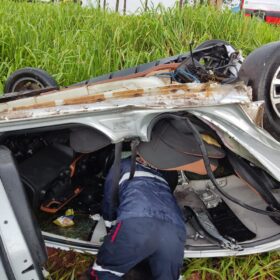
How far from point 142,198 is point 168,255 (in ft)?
0.88

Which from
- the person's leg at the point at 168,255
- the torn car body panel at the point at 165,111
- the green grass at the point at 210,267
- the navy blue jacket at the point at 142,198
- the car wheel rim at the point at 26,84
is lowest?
the green grass at the point at 210,267

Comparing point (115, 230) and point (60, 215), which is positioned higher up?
point (115, 230)

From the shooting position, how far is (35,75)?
3098mm

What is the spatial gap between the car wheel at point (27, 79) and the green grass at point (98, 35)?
808 millimetres

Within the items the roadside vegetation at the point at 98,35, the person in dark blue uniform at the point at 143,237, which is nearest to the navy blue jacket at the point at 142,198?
the person in dark blue uniform at the point at 143,237

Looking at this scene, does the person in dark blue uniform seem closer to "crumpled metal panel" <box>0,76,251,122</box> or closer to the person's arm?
the person's arm

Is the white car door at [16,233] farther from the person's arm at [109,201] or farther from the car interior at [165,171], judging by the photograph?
the person's arm at [109,201]

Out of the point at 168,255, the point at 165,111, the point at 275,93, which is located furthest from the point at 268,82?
the point at 168,255

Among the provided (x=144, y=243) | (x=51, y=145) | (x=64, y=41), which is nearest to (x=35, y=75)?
(x=51, y=145)

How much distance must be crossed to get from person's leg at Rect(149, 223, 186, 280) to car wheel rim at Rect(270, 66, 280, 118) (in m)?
0.67

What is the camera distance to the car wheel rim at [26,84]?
3.12 meters

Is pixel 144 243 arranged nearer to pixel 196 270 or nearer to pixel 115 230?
pixel 115 230

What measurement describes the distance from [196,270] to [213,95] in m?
1.05

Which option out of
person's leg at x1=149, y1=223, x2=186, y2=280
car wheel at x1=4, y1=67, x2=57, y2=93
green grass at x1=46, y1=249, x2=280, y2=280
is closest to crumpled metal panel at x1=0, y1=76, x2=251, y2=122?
person's leg at x1=149, y1=223, x2=186, y2=280
